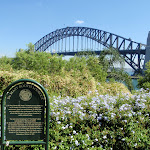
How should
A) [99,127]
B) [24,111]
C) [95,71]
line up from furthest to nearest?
[95,71] → [99,127] → [24,111]

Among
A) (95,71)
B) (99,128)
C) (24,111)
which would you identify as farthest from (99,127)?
(95,71)

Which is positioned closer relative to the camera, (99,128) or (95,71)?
(99,128)

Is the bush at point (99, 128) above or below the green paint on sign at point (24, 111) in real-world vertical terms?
below

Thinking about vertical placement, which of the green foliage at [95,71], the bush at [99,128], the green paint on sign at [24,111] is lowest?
the bush at [99,128]

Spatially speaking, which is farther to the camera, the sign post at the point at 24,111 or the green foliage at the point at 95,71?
the green foliage at the point at 95,71

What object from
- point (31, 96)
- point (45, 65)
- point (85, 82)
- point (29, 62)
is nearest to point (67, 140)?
point (31, 96)

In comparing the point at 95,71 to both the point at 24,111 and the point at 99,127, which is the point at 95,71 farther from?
the point at 24,111

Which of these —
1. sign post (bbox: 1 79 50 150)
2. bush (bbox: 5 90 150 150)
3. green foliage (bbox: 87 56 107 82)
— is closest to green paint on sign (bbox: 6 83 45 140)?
sign post (bbox: 1 79 50 150)

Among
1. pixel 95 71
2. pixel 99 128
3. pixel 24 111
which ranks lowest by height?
pixel 99 128

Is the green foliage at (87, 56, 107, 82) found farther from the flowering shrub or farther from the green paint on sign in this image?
the green paint on sign

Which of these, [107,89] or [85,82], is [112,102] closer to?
[85,82]

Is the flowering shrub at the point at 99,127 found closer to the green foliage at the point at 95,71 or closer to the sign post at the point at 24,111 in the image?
the sign post at the point at 24,111

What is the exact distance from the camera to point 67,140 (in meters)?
3.03

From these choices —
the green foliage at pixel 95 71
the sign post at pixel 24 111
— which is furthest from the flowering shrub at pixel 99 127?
the green foliage at pixel 95 71
